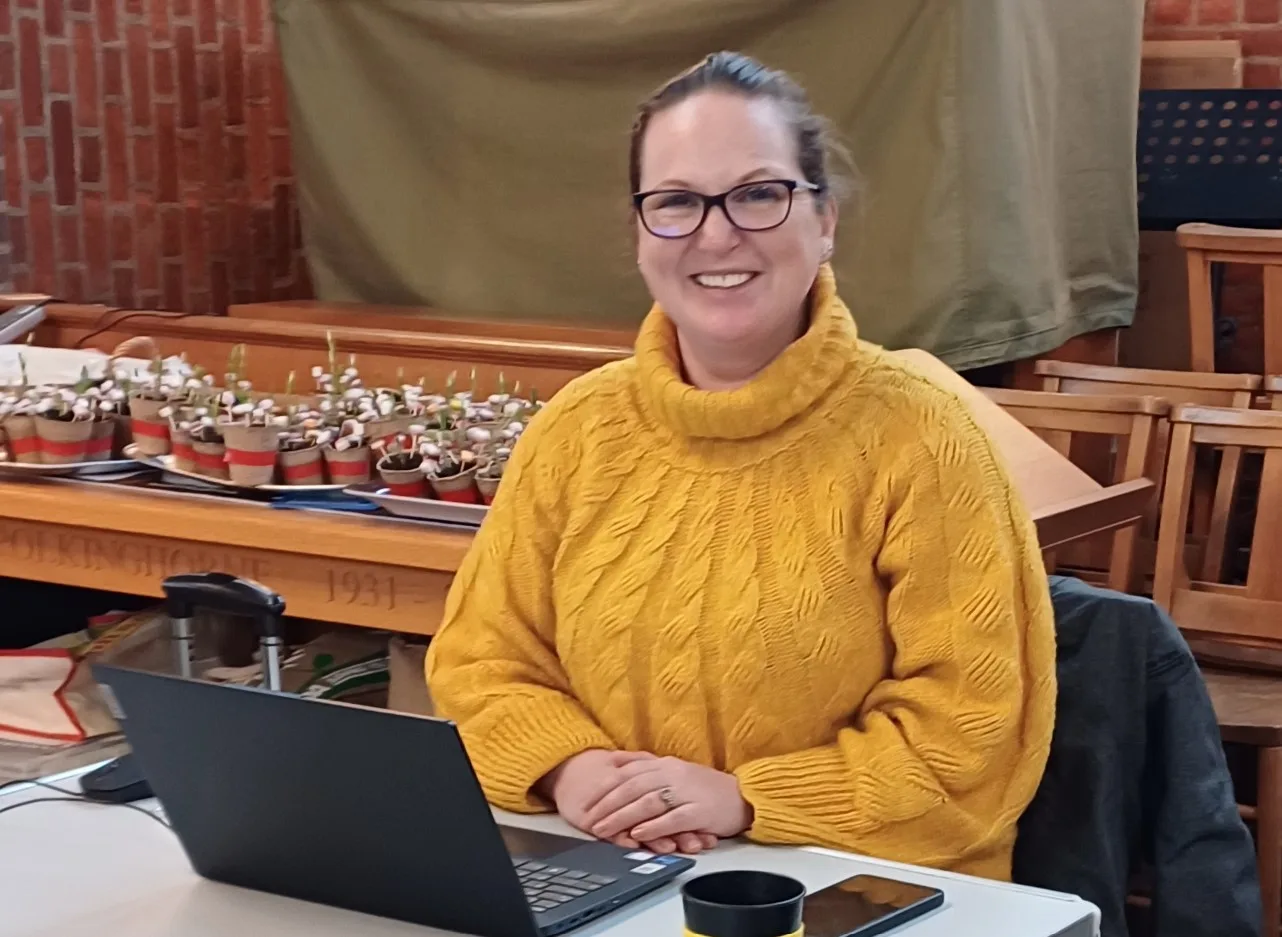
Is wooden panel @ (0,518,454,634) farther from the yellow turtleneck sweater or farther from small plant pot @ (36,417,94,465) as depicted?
the yellow turtleneck sweater

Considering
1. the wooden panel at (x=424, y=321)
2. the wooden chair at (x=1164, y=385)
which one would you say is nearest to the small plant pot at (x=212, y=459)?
the wooden panel at (x=424, y=321)

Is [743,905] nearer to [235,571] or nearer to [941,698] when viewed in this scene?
[941,698]

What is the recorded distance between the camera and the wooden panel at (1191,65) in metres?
4.30

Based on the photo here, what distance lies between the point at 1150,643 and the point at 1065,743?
0.38 ft

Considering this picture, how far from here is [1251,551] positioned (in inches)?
115

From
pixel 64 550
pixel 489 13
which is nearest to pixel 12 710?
pixel 64 550

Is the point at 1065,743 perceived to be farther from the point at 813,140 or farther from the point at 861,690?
the point at 813,140

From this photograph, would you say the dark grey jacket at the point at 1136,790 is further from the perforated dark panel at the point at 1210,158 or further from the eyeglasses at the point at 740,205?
the perforated dark panel at the point at 1210,158

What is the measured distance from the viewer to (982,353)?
3.10 meters

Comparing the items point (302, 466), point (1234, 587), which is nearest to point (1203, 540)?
point (1234, 587)

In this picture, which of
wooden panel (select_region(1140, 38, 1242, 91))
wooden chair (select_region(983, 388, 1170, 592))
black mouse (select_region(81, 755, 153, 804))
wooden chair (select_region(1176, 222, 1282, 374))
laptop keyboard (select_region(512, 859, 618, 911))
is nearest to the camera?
laptop keyboard (select_region(512, 859, 618, 911))

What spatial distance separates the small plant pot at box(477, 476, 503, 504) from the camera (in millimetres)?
2281

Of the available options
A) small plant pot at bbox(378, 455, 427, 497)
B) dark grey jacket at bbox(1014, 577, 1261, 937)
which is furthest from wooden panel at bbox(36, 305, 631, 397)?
dark grey jacket at bbox(1014, 577, 1261, 937)

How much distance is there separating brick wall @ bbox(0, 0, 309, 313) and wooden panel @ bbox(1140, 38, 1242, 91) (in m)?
2.16
